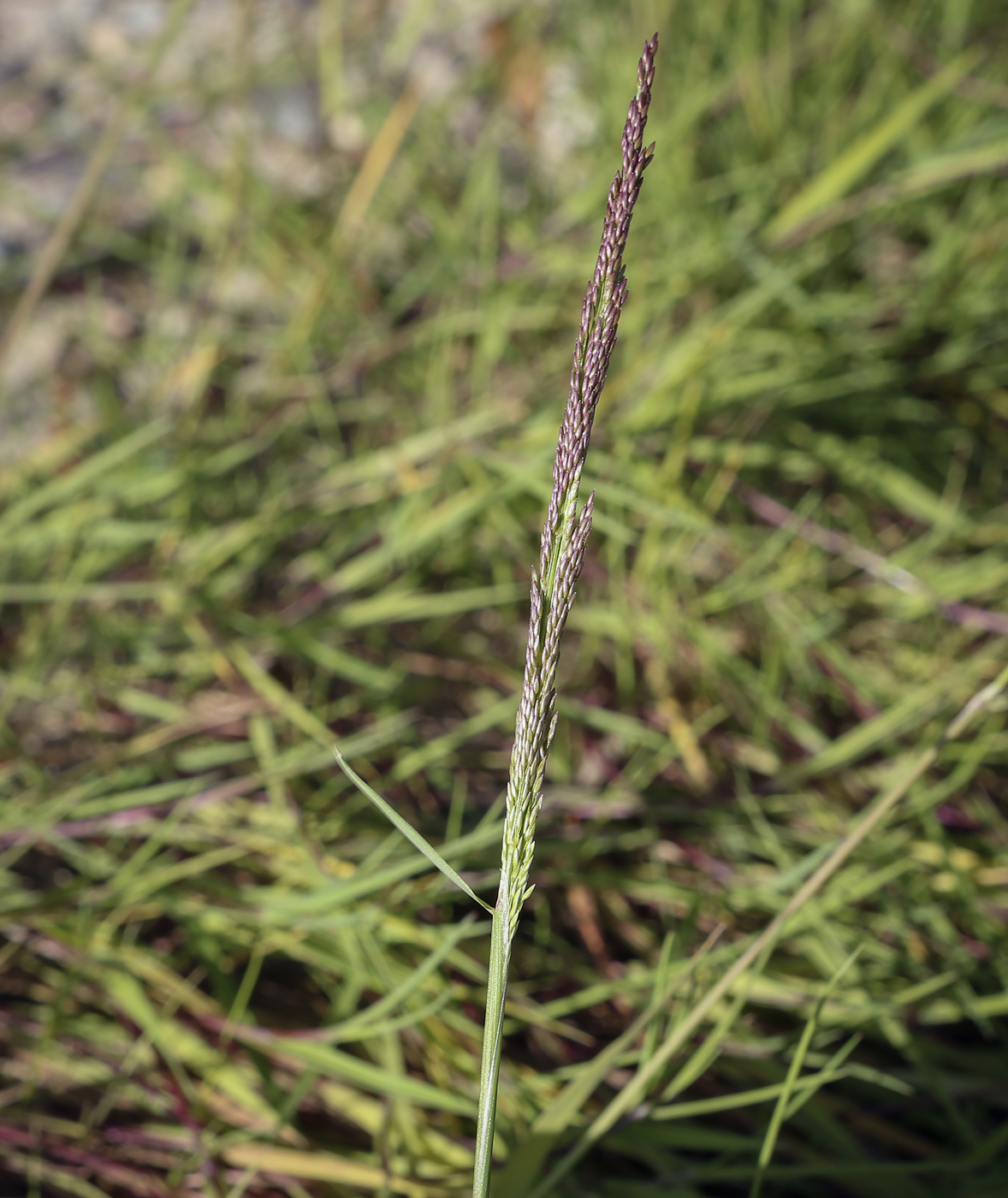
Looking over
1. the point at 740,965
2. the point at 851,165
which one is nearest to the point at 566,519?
the point at 740,965

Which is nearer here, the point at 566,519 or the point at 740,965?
the point at 566,519

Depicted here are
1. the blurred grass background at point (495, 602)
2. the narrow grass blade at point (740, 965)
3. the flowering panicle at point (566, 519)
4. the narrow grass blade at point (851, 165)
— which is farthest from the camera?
the narrow grass blade at point (851, 165)

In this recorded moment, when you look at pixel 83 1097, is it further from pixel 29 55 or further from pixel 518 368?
pixel 29 55

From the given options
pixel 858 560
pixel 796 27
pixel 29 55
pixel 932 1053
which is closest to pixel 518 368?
pixel 858 560

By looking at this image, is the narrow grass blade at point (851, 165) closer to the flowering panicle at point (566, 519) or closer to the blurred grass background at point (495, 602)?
the blurred grass background at point (495, 602)

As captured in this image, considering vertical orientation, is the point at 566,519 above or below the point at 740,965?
above

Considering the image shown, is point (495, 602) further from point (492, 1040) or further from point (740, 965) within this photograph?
point (492, 1040)

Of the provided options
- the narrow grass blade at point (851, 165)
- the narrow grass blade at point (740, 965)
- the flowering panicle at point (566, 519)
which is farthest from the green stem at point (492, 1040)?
the narrow grass blade at point (851, 165)
